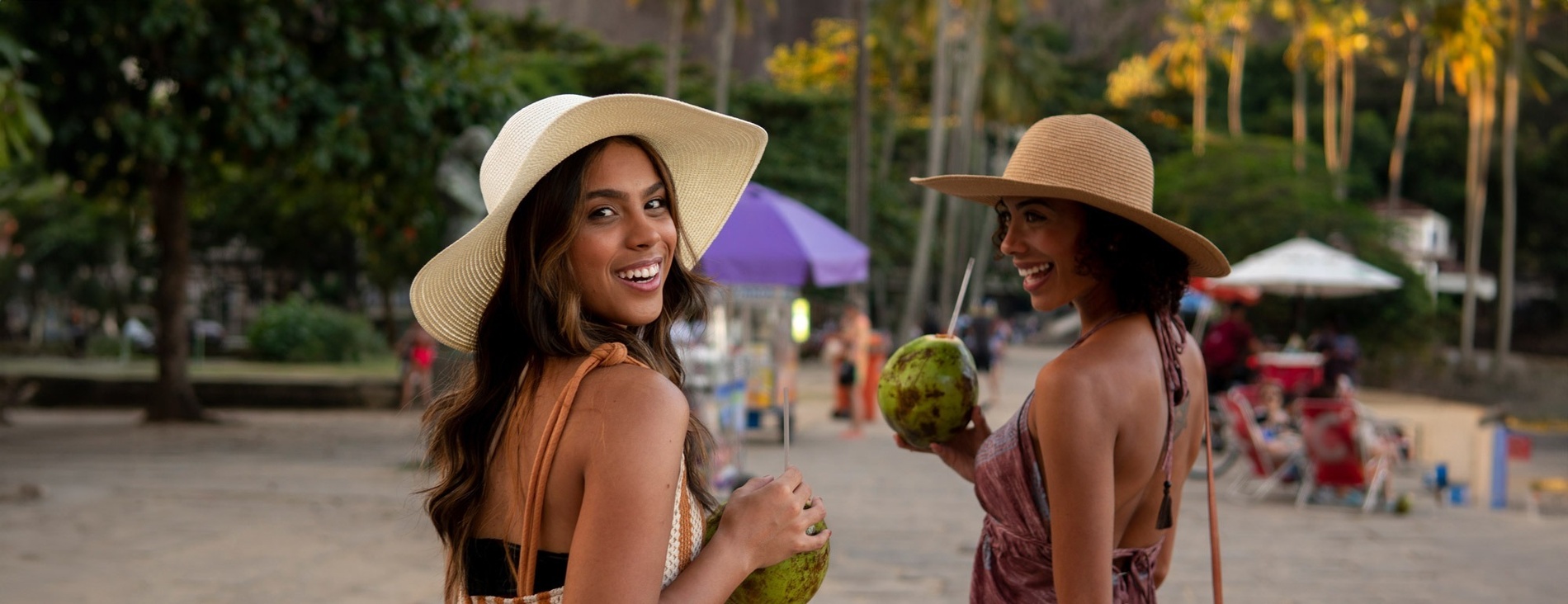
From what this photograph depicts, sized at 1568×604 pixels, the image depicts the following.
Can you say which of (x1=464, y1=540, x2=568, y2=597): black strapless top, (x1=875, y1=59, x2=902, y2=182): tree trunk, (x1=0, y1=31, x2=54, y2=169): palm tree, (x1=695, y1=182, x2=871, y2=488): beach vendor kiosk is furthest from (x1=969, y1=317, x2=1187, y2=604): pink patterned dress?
(x1=875, y1=59, x2=902, y2=182): tree trunk

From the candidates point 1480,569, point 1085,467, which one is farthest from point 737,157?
point 1480,569

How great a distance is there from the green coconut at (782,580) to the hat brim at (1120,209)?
740 mm

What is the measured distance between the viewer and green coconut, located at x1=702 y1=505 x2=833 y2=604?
74.5 inches

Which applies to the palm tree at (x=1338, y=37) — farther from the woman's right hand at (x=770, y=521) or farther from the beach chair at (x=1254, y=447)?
the woman's right hand at (x=770, y=521)

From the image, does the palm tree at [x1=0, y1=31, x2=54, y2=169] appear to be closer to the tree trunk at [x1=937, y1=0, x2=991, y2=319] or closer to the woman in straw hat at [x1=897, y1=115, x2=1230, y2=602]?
the woman in straw hat at [x1=897, y1=115, x2=1230, y2=602]

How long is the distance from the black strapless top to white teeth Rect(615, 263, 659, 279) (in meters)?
0.41

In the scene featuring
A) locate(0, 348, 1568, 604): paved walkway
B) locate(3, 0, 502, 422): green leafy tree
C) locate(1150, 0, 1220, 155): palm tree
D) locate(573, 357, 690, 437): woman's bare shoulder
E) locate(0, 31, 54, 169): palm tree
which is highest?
locate(1150, 0, 1220, 155): palm tree

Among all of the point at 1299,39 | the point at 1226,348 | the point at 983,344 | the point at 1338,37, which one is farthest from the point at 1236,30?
the point at 1226,348

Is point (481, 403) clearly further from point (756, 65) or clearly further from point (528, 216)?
point (756, 65)

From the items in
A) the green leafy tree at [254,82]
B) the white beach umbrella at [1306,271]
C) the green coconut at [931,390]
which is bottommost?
the white beach umbrella at [1306,271]

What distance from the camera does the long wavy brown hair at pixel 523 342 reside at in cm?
181

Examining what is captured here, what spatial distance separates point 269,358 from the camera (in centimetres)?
2859

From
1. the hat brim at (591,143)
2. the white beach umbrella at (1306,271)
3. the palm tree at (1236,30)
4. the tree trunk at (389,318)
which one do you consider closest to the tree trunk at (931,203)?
the palm tree at (1236,30)

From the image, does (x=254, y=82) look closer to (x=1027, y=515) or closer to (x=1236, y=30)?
(x=1027, y=515)
